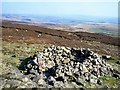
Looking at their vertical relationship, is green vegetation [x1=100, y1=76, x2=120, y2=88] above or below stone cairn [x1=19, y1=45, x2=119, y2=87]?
below

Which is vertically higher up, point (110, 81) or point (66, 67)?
point (66, 67)

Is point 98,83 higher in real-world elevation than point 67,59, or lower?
lower

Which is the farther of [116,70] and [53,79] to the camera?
[116,70]

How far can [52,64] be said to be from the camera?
30672 mm

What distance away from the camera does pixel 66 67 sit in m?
28.8

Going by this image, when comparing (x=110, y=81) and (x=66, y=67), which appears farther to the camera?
(x=110, y=81)

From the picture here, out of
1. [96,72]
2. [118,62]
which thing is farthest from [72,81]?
[118,62]

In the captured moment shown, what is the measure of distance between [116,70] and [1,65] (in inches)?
578

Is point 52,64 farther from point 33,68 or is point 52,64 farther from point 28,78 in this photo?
point 28,78

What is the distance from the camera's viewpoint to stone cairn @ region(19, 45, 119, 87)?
27.2 meters

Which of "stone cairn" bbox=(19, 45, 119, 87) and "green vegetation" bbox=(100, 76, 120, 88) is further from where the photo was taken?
"green vegetation" bbox=(100, 76, 120, 88)

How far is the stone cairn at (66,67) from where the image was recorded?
27172mm

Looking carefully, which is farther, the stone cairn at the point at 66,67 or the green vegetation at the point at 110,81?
the green vegetation at the point at 110,81

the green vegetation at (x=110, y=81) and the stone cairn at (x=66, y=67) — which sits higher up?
the stone cairn at (x=66, y=67)
